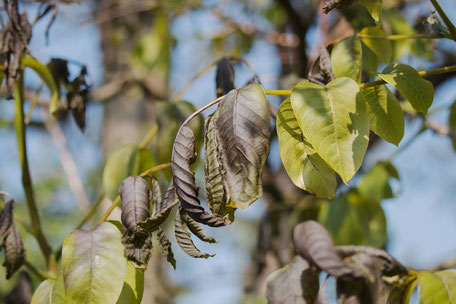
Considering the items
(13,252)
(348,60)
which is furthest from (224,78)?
(13,252)

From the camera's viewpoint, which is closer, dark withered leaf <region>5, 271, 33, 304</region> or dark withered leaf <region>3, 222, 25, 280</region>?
dark withered leaf <region>3, 222, 25, 280</region>

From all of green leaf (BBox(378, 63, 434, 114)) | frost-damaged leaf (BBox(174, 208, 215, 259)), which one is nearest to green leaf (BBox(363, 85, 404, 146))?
green leaf (BBox(378, 63, 434, 114))

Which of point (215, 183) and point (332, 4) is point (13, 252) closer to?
point (215, 183)

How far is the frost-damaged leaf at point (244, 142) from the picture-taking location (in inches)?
19.9

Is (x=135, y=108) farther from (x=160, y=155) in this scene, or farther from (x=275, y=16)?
(x=160, y=155)

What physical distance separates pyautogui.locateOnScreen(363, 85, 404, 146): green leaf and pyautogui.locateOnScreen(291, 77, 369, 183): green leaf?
0.29 ft

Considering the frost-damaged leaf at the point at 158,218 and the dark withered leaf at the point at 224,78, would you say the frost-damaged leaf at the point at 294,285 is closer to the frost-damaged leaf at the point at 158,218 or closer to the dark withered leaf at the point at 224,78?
the frost-damaged leaf at the point at 158,218

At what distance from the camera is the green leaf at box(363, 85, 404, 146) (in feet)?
2.01

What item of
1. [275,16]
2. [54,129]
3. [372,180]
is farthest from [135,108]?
[372,180]

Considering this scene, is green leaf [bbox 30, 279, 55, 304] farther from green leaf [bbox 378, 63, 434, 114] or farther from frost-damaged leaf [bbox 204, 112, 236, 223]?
green leaf [bbox 378, 63, 434, 114]

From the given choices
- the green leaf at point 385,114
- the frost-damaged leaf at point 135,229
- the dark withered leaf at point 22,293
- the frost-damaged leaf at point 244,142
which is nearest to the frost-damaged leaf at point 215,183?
the frost-damaged leaf at point 244,142

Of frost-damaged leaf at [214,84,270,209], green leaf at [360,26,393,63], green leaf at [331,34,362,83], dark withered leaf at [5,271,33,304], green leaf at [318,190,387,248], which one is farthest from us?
green leaf at [318,190,387,248]

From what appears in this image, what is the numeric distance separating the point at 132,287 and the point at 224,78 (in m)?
0.40

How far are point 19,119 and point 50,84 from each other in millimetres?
86
